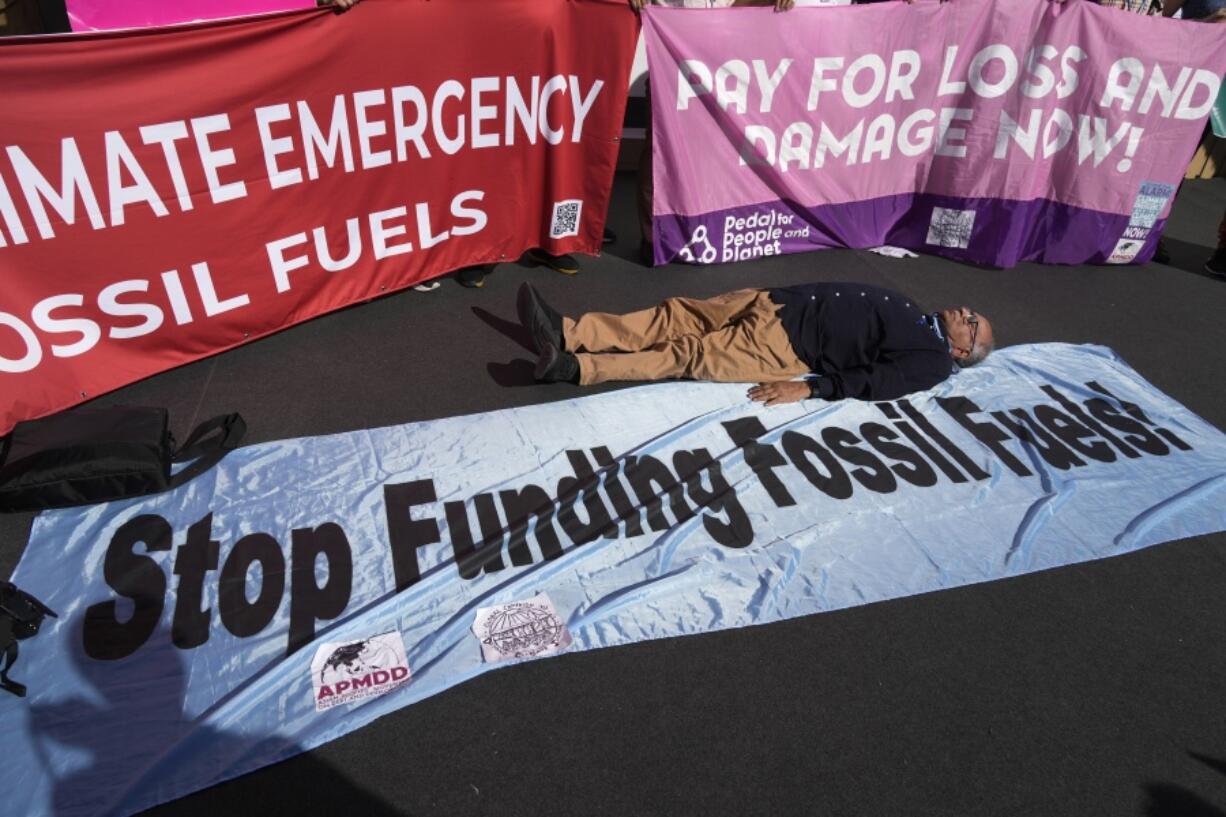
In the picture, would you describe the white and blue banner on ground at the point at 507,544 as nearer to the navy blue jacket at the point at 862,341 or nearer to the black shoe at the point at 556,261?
the navy blue jacket at the point at 862,341

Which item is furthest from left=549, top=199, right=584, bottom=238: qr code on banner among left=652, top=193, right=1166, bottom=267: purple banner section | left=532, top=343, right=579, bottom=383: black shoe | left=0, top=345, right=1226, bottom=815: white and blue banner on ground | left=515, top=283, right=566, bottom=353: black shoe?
left=0, top=345, right=1226, bottom=815: white and blue banner on ground

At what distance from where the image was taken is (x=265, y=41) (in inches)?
147

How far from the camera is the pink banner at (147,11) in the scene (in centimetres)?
391

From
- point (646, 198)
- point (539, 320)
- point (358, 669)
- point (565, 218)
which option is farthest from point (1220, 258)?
point (358, 669)

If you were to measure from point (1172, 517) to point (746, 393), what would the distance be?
78.9 inches

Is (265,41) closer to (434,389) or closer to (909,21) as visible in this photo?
(434,389)

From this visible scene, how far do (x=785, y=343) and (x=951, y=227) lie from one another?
2.66 meters

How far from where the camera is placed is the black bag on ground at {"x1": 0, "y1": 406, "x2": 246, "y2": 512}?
3.13 m

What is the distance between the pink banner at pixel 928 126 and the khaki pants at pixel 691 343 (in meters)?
1.26

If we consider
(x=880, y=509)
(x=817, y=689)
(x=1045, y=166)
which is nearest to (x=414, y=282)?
(x=880, y=509)

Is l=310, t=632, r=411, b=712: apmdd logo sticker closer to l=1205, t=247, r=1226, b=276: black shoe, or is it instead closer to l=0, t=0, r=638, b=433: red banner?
l=0, t=0, r=638, b=433: red banner

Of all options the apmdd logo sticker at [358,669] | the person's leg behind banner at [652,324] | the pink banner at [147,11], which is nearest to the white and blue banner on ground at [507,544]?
the apmdd logo sticker at [358,669]

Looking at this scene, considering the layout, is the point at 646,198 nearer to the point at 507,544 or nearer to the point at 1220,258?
the point at 507,544

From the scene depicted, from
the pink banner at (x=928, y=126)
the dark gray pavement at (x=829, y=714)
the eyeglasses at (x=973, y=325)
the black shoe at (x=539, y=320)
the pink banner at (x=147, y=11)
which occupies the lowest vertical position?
the dark gray pavement at (x=829, y=714)
